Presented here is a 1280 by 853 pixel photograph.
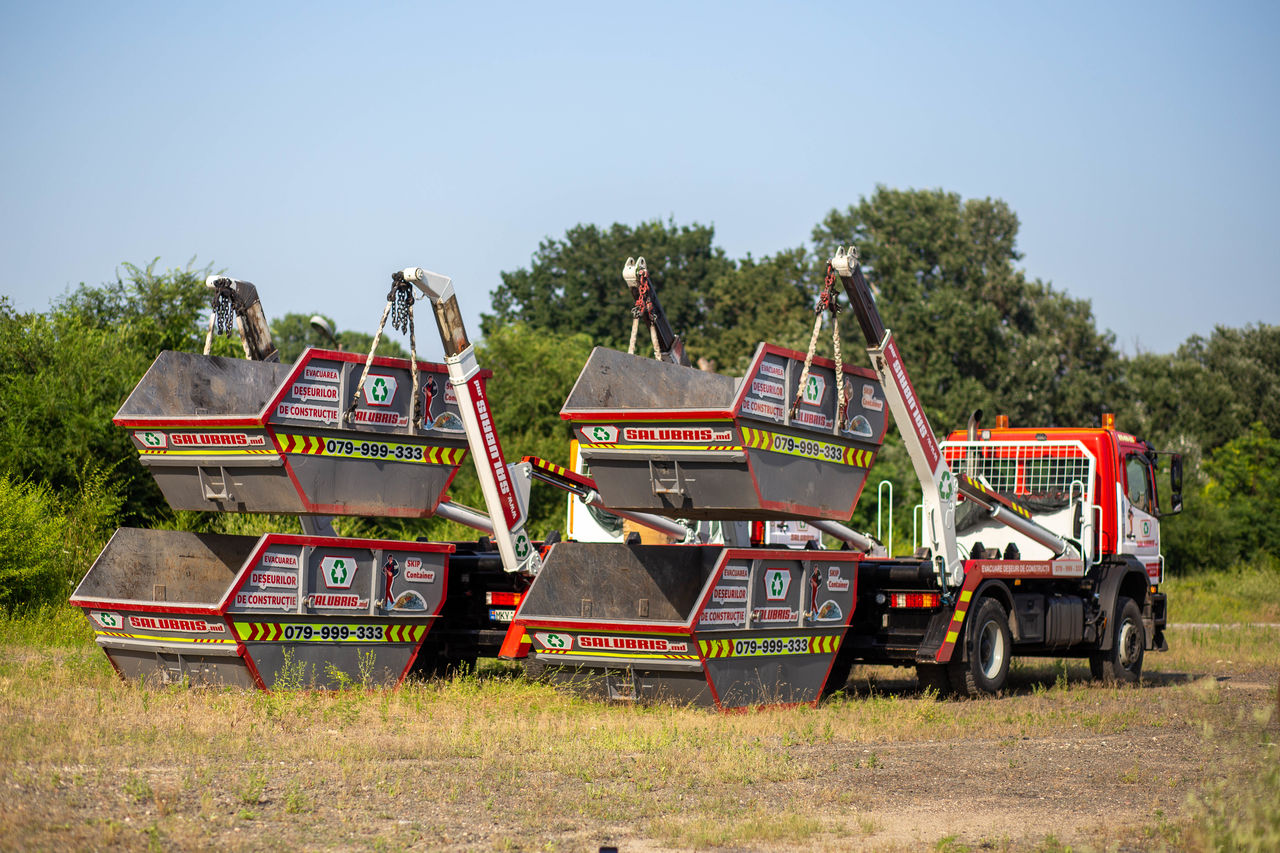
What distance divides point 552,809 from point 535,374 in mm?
27299

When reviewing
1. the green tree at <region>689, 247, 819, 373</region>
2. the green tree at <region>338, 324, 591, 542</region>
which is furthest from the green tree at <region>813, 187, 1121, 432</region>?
the green tree at <region>338, 324, 591, 542</region>

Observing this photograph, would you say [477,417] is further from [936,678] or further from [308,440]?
[936,678]

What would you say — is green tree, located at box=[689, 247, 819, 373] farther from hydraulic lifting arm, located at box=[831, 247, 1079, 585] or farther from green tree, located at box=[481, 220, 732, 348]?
hydraulic lifting arm, located at box=[831, 247, 1079, 585]

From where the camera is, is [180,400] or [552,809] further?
[180,400]

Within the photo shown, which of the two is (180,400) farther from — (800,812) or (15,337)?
(15,337)

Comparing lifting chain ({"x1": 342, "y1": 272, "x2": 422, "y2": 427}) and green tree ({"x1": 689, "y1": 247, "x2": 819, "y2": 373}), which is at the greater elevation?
green tree ({"x1": 689, "y1": 247, "x2": 819, "y2": 373})

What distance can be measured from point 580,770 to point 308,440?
15.7 feet

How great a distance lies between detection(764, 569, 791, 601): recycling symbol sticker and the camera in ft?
39.8

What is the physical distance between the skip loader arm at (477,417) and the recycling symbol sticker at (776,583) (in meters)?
2.83

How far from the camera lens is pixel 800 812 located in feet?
25.8

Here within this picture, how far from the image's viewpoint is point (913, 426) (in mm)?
13445

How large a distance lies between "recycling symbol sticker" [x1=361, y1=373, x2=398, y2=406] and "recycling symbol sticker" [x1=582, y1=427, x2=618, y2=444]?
2.13 m

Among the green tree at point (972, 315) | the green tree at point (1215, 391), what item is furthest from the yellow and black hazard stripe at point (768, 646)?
the green tree at point (1215, 391)

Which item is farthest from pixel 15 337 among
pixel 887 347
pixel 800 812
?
pixel 800 812
